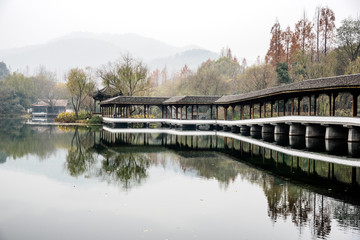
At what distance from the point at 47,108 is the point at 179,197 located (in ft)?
295

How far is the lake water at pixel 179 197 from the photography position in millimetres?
8156

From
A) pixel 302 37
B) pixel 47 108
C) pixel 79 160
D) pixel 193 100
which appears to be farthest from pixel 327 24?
pixel 47 108

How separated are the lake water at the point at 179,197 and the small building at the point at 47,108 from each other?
7610 centimetres

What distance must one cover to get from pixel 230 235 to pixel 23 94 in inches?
3772

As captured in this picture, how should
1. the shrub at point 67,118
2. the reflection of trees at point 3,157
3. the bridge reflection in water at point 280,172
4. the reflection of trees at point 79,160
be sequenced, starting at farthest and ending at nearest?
the shrub at point 67,118, the reflection of trees at point 3,157, the reflection of trees at point 79,160, the bridge reflection in water at point 280,172

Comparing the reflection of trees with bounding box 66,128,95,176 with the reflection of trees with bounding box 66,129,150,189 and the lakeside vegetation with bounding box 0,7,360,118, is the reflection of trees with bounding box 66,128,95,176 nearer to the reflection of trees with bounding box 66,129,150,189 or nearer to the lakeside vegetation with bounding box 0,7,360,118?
the reflection of trees with bounding box 66,129,150,189

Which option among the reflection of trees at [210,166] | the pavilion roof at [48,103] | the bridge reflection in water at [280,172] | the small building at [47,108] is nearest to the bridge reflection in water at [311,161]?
the bridge reflection in water at [280,172]

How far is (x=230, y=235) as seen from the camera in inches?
310

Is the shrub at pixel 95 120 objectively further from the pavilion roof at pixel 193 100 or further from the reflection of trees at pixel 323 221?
the reflection of trees at pixel 323 221

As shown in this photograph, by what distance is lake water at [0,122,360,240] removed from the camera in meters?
8.16

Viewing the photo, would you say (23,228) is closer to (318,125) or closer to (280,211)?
(280,211)

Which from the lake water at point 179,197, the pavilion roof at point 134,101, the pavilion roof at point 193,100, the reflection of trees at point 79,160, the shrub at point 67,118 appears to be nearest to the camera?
the lake water at point 179,197

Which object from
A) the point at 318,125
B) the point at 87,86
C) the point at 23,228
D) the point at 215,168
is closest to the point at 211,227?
the point at 23,228

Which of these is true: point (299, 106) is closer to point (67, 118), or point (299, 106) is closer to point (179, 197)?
point (179, 197)
